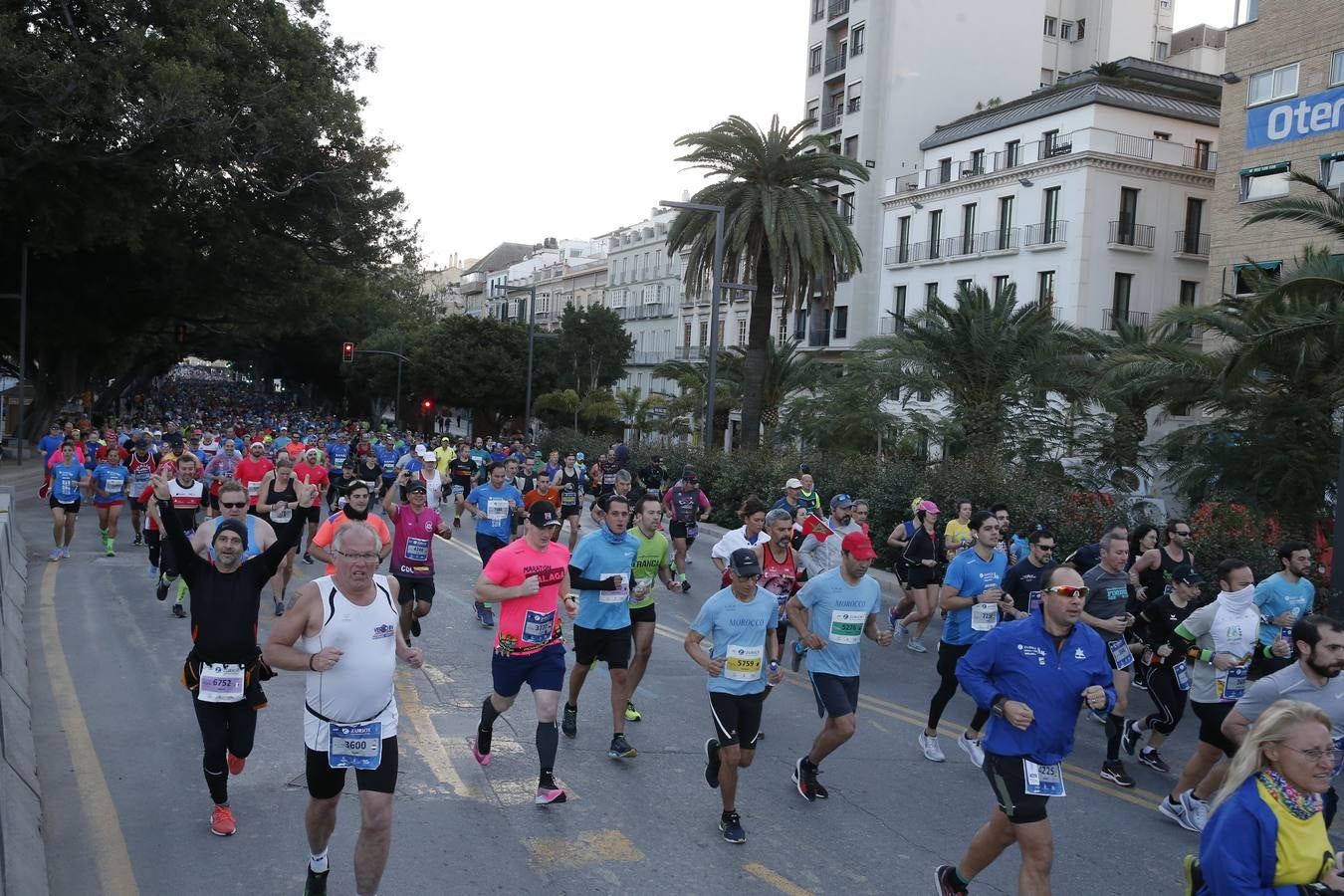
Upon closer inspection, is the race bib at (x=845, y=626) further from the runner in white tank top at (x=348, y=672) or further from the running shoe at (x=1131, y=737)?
the runner in white tank top at (x=348, y=672)

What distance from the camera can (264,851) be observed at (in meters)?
6.01

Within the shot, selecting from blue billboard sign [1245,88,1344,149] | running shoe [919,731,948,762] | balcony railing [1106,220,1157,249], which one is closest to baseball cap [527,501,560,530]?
running shoe [919,731,948,762]

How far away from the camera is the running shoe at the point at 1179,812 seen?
709 cm

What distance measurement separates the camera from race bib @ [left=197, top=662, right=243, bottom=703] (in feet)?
20.3

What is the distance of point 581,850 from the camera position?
6219 mm

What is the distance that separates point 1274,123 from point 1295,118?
0.65 meters

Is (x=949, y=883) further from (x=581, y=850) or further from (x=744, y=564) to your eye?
(x=744, y=564)

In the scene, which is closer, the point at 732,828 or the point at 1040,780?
the point at 1040,780

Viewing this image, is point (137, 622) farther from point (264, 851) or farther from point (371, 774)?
point (371, 774)

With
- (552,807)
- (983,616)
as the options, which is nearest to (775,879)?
(552,807)

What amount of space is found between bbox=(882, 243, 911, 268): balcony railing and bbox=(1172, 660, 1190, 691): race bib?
40746 mm

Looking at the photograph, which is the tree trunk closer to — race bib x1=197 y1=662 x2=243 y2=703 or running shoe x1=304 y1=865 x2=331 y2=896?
race bib x1=197 y1=662 x2=243 y2=703

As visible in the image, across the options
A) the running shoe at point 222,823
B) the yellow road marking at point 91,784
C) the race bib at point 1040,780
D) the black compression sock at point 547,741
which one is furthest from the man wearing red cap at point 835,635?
the yellow road marking at point 91,784

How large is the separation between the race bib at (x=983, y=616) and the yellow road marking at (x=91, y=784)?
584 centimetres
